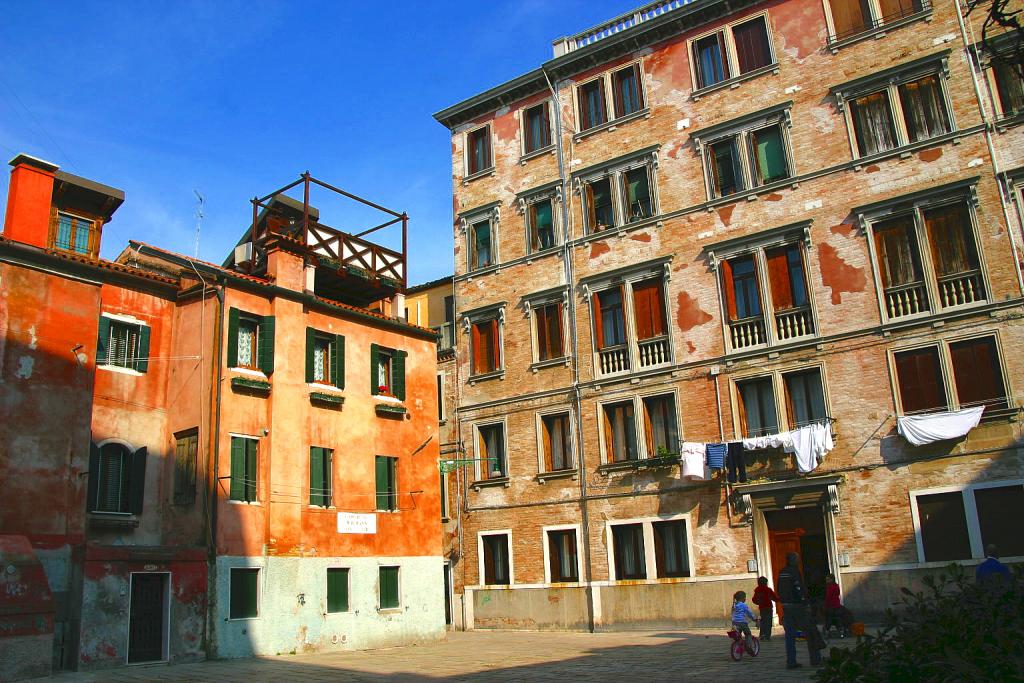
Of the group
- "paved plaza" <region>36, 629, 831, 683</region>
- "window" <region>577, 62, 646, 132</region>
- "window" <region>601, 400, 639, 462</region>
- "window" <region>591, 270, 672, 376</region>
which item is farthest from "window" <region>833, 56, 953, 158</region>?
"paved plaza" <region>36, 629, 831, 683</region>

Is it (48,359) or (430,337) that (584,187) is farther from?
(48,359)

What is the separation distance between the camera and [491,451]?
31.1 meters

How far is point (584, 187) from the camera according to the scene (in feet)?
101

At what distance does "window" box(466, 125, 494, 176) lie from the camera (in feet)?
112

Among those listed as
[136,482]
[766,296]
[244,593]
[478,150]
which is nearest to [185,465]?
[136,482]

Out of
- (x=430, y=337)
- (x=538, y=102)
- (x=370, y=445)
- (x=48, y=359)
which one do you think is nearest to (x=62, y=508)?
(x=48, y=359)

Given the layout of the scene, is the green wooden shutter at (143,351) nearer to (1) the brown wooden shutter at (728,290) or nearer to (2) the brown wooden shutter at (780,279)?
(1) the brown wooden shutter at (728,290)

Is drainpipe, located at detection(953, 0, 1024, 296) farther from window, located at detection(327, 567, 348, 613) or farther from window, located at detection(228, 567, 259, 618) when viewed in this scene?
window, located at detection(228, 567, 259, 618)

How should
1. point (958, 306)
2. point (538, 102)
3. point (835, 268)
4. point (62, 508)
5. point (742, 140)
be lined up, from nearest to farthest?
point (62, 508), point (958, 306), point (835, 268), point (742, 140), point (538, 102)

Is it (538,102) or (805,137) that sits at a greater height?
(538,102)

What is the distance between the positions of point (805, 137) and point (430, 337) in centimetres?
1394

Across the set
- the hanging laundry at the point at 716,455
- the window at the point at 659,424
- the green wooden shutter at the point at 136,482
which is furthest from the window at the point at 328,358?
the hanging laundry at the point at 716,455

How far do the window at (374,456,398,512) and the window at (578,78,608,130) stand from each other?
14.5m

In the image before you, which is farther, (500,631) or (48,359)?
(500,631)
